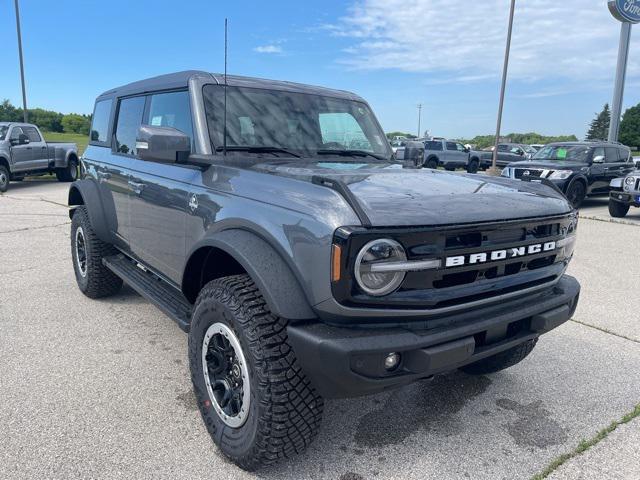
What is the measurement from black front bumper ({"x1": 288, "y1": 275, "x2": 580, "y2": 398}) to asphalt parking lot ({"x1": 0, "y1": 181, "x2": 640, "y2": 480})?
25.5 inches

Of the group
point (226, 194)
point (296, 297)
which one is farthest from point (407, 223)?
point (226, 194)

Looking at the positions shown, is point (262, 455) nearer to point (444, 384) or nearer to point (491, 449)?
point (491, 449)

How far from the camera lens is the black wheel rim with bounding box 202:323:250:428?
2.37 meters

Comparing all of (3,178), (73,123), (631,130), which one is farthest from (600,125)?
(3,178)

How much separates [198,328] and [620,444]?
2.32 meters

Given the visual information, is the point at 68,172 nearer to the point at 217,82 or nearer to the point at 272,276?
the point at 217,82

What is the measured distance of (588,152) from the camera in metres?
13.3

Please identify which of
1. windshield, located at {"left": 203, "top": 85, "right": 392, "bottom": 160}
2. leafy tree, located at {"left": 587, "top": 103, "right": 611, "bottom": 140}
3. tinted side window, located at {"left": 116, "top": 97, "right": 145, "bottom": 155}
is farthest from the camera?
leafy tree, located at {"left": 587, "top": 103, "right": 611, "bottom": 140}

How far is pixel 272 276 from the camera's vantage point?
2166mm

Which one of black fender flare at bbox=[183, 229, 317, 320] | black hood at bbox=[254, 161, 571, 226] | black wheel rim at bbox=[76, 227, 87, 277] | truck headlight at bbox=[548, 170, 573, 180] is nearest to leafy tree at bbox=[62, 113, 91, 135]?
truck headlight at bbox=[548, 170, 573, 180]

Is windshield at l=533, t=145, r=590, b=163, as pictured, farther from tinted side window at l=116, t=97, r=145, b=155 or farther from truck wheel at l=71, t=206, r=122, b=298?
truck wheel at l=71, t=206, r=122, b=298

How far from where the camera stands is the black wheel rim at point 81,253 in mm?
4895

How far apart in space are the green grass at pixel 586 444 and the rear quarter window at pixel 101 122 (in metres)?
4.25

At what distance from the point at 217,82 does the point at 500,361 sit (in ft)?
8.54
